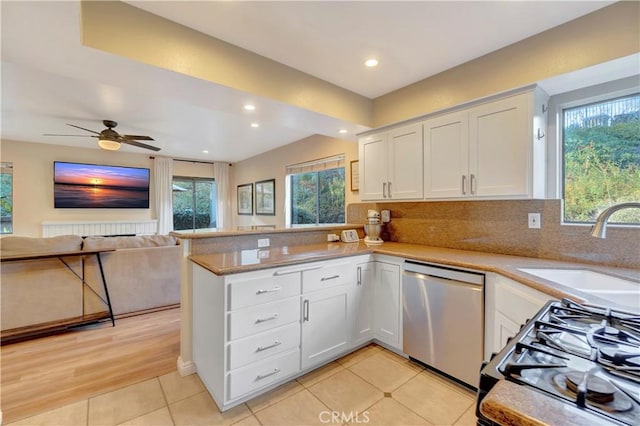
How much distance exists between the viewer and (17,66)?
8.04 ft

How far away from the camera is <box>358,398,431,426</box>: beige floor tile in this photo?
1677 millimetres

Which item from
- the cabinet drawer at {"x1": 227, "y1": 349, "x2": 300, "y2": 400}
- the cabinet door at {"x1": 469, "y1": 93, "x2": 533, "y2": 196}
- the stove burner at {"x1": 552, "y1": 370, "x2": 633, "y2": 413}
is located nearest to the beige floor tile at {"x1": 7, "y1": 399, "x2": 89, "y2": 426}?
the cabinet drawer at {"x1": 227, "y1": 349, "x2": 300, "y2": 400}

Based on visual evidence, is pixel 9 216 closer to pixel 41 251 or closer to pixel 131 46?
pixel 41 251

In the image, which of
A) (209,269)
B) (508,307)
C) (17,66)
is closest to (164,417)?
(209,269)

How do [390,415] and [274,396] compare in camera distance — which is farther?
[274,396]

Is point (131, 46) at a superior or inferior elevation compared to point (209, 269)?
superior

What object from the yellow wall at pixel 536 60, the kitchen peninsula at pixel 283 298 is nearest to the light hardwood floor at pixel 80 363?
the kitchen peninsula at pixel 283 298

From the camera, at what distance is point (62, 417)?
1708 mm

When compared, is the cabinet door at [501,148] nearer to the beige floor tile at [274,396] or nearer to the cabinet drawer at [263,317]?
the cabinet drawer at [263,317]

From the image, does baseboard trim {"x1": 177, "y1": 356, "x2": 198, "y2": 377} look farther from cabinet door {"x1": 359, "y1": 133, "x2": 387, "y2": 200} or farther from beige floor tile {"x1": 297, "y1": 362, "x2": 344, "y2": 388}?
cabinet door {"x1": 359, "y1": 133, "x2": 387, "y2": 200}

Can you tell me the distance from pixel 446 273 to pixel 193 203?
6573 mm

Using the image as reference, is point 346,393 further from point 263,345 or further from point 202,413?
point 202,413

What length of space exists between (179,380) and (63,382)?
0.86 m

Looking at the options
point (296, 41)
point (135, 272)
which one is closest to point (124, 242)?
point (135, 272)
